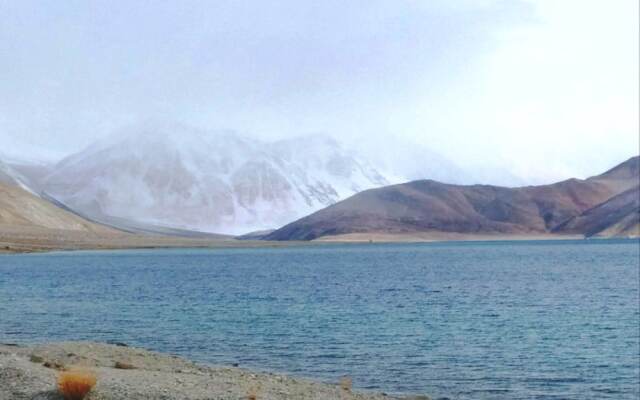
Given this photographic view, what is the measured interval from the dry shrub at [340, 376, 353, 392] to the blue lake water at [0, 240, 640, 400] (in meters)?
0.27

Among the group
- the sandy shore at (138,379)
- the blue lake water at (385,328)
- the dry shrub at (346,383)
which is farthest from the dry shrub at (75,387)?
the blue lake water at (385,328)

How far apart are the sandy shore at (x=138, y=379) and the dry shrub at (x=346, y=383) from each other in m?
0.20

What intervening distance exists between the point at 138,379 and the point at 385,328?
20585 millimetres

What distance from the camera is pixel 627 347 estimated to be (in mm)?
33906

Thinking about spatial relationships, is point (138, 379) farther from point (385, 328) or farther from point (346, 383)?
point (385, 328)

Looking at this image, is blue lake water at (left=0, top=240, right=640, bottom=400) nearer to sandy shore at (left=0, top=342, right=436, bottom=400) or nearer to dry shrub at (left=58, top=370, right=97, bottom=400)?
sandy shore at (left=0, top=342, right=436, bottom=400)

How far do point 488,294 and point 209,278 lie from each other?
96.7 feet

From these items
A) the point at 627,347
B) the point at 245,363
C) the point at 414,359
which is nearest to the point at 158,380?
the point at 245,363

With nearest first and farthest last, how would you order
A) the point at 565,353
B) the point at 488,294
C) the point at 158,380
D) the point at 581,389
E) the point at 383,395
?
the point at 158,380 < the point at 383,395 < the point at 581,389 < the point at 565,353 < the point at 488,294

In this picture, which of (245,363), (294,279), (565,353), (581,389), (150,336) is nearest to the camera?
(581,389)

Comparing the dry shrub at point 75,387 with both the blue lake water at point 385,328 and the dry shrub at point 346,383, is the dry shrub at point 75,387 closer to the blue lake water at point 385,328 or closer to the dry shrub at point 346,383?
the dry shrub at point 346,383

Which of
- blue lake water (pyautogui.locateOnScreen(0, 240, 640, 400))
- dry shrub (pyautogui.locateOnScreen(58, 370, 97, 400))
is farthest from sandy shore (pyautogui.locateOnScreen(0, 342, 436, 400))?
blue lake water (pyautogui.locateOnScreen(0, 240, 640, 400))

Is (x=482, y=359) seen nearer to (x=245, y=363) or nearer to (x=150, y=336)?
(x=245, y=363)

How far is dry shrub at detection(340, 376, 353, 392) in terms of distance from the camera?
2451 centimetres
